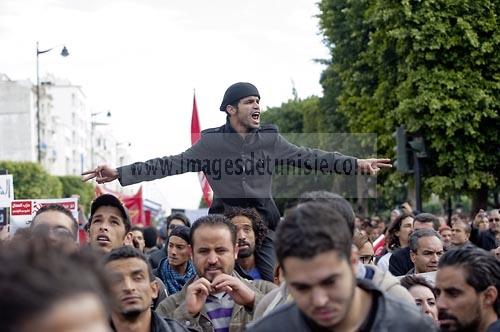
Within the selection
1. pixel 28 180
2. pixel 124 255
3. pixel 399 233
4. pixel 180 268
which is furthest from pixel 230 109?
pixel 28 180

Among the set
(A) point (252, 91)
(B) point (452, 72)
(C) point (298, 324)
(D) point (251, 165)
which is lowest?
(C) point (298, 324)

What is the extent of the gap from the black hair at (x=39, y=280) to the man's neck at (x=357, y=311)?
1299 millimetres

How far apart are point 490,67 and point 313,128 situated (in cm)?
3204

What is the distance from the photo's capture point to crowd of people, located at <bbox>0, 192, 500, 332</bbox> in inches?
101

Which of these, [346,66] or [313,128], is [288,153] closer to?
[346,66]

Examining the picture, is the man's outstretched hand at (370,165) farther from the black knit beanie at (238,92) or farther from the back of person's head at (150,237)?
the back of person's head at (150,237)

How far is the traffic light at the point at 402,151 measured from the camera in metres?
18.6

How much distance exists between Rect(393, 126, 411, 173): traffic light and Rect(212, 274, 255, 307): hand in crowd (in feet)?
41.9

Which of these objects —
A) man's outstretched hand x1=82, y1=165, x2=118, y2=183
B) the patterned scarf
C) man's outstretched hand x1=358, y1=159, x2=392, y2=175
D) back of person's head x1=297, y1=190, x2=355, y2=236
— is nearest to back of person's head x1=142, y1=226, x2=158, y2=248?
the patterned scarf

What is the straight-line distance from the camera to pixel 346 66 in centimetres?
3806

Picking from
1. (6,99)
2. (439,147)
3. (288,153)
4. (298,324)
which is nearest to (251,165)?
(288,153)

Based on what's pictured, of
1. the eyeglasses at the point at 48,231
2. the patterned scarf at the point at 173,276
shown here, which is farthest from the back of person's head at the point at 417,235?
the eyeglasses at the point at 48,231

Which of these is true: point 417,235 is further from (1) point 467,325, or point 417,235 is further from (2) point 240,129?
(1) point 467,325

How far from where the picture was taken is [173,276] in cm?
936
